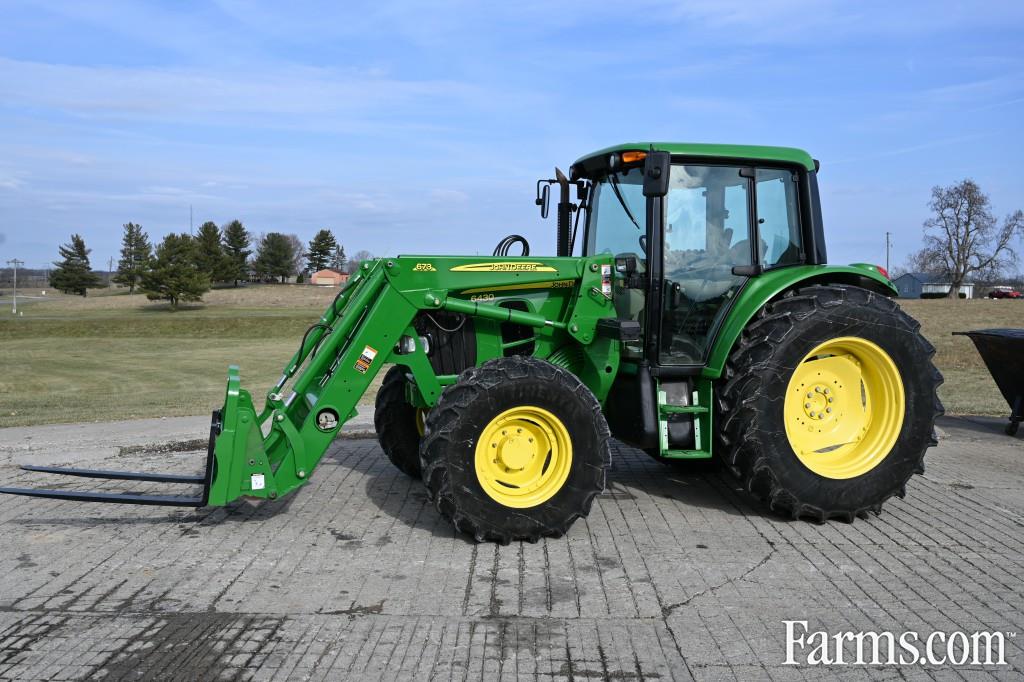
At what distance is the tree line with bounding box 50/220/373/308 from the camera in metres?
62.3

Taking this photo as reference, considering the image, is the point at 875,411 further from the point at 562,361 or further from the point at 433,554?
the point at 433,554

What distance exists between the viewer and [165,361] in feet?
79.5

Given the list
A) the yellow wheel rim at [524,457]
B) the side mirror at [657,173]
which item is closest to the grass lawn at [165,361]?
the yellow wheel rim at [524,457]

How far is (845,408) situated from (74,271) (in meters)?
87.7

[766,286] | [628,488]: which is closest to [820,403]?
[766,286]

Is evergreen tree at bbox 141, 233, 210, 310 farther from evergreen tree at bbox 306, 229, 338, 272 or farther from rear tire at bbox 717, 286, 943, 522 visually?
rear tire at bbox 717, 286, 943, 522

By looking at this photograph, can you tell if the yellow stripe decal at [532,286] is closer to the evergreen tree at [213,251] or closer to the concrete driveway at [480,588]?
the concrete driveway at [480,588]

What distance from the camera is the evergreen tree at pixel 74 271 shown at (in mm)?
83625

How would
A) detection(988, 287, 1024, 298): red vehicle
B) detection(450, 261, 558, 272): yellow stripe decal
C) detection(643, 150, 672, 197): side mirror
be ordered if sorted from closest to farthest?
detection(643, 150, 672, 197): side mirror < detection(450, 261, 558, 272): yellow stripe decal < detection(988, 287, 1024, 298): red vehicle

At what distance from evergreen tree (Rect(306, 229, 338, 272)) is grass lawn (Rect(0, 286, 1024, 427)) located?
49887 mm

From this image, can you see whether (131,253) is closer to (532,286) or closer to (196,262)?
(196,262)

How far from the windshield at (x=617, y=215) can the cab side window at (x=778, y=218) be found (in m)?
0.90

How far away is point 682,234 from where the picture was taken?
6.69 metres

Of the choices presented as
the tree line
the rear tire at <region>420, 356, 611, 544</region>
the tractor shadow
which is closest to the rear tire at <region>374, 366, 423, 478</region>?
the tractor shadow
